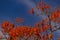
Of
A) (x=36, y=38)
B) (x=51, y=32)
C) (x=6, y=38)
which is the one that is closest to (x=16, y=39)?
(x=6, y=38)

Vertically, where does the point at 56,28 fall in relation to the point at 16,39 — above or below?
above

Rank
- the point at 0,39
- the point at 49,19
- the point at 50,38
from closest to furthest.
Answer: the point at 50,38 < the point at 49,19 < the point at 0,39

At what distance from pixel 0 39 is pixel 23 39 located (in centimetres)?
305

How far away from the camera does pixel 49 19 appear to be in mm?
15164

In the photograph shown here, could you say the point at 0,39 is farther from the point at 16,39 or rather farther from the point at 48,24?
the point at 48,24

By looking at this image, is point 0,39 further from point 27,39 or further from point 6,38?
point 27,39

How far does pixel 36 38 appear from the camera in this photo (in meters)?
14.6

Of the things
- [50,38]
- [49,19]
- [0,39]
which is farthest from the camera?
[0,39]

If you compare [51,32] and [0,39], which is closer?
[51,32]

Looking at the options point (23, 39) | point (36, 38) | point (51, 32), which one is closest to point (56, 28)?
point (51, 32)

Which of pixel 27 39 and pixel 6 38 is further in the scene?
pixel 6 38

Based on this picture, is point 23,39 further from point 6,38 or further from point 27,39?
point 6,38

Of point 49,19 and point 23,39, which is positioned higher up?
point 49,19

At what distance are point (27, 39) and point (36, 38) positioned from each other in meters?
0.72
